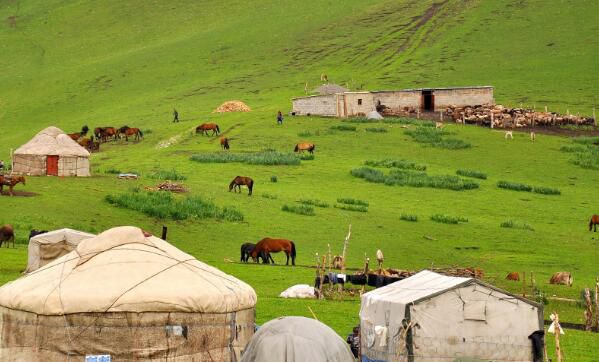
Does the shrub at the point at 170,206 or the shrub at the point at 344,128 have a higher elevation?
the shrub at the point at 344,128

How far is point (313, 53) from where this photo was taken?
109250 mm

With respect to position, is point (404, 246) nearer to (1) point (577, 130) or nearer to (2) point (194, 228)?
(2) point (194, 228)

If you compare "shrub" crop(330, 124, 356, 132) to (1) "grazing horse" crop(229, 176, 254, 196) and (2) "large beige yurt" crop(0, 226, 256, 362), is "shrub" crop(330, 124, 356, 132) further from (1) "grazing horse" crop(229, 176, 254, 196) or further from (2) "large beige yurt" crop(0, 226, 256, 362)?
(2) "large beige yurt" crop(0, 226, 256, 362)

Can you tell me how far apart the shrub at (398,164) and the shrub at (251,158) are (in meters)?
3.78

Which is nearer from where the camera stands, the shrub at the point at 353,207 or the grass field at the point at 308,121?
the grass field at the point at 308,121

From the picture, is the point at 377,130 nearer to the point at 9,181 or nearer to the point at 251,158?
the point at 251,158

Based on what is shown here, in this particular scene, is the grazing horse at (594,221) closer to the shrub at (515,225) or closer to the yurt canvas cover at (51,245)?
the shrub at (515,225)

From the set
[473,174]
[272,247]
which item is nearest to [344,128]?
[473,174]

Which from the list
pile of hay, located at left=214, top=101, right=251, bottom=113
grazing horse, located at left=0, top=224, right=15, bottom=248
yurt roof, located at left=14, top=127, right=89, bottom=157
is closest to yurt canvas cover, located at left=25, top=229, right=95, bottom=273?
grazing horse, located at left=0, top=224, right=15, bottom=248

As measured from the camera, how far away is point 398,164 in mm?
63625

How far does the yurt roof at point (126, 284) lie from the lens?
757 inches

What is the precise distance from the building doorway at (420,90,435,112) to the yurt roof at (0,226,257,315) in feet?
207

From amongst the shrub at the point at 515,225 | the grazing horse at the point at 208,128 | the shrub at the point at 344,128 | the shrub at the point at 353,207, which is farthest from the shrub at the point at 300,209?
the shrub at the point at 344,128

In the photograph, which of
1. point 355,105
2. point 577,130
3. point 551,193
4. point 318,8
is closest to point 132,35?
point 318,8
